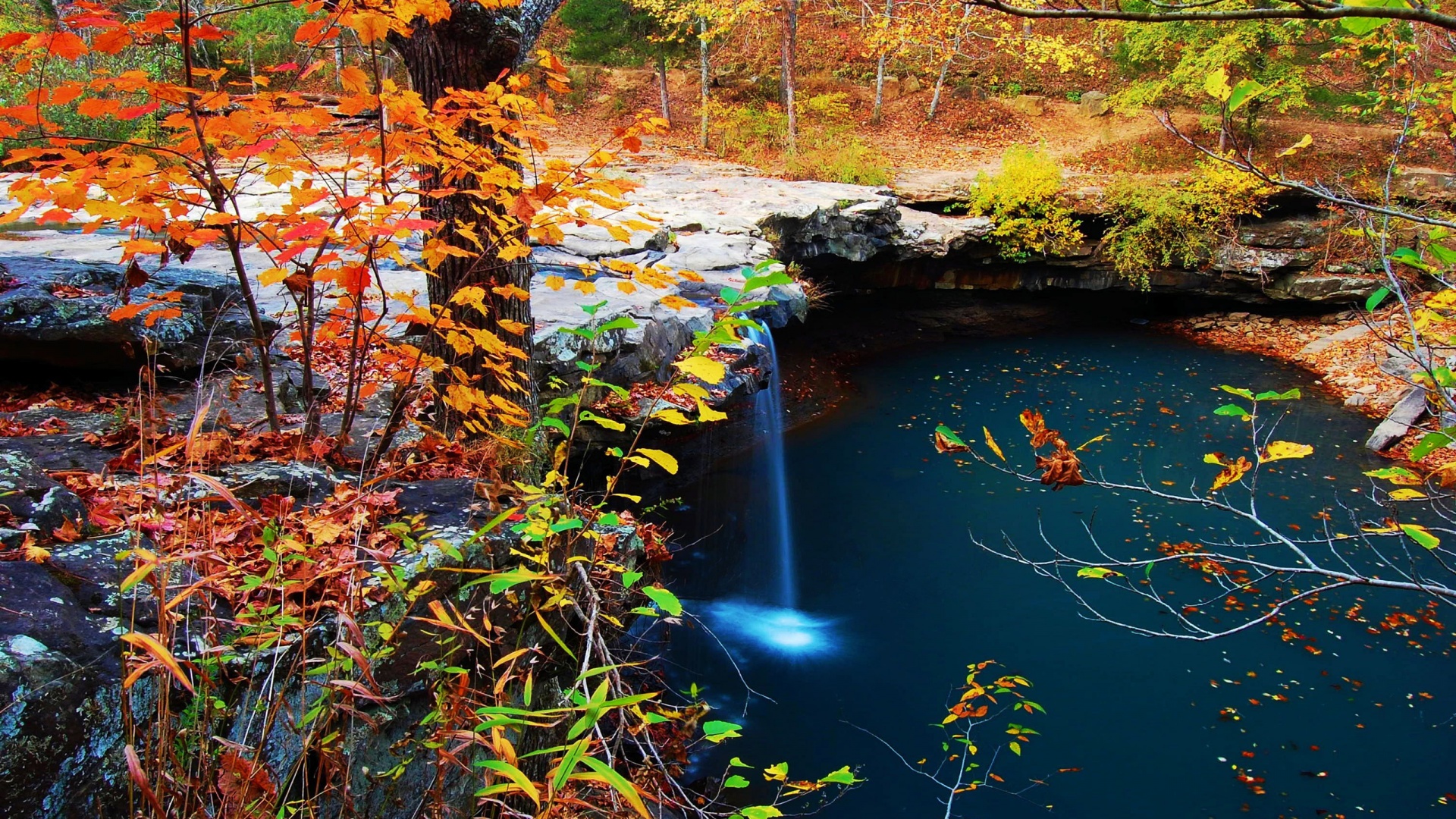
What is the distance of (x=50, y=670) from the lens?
153 cm

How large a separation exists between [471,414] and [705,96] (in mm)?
12941

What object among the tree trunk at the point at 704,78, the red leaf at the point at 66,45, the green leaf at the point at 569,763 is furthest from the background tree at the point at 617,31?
the green leaf at the point at 569,763

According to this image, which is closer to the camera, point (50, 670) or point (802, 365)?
point (50, 670)

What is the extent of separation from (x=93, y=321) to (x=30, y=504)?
1735mm

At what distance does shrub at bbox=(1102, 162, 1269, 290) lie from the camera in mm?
11570

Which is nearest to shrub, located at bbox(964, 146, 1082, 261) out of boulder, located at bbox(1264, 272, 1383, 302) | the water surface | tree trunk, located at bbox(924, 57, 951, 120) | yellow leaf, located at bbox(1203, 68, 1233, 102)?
boulder, located at bbox(1264, 272, 1383, 302)

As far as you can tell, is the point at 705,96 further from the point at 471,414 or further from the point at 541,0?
the point at 471,414

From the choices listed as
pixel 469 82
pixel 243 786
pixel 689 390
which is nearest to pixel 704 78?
pixel 469 82

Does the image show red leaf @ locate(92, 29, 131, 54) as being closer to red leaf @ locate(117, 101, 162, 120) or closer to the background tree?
red leaf @ locate(117, 101, 162, 120)

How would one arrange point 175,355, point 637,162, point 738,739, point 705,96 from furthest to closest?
point 705,96 < point 637,162 < point 738,739 < point 175,355

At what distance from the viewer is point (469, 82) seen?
11.8 feet

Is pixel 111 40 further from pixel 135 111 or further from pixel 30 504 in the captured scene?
pixel 30 504

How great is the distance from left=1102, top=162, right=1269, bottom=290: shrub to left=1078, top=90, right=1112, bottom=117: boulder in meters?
5.05

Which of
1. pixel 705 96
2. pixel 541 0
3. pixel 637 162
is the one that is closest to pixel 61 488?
pixel 541 0
